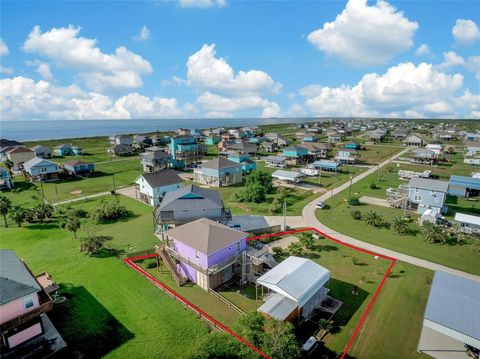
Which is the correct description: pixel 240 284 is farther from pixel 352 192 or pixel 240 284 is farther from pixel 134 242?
pixel 352 192

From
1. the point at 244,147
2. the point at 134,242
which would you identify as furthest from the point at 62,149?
the point at 134,242

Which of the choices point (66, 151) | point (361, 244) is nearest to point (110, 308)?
point (361, 244)

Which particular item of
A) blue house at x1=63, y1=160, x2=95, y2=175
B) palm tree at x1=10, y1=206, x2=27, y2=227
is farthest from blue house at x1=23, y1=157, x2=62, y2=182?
palm tree at x1=10, y1=206, x2=27, y2=227

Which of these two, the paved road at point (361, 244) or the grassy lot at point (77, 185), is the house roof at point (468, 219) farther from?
the grassy lot at point (77, 185)

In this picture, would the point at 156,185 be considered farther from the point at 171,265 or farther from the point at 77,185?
the point at 77,185

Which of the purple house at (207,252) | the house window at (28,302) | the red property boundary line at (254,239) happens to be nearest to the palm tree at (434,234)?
the red property boundary line at (254,239)

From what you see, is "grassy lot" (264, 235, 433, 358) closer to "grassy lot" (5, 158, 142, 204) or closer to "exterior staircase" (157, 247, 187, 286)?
"exterior staircase" (157, 247, 187, 286)
